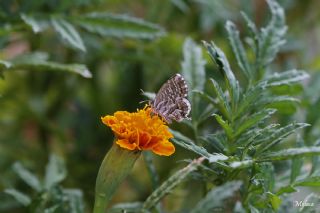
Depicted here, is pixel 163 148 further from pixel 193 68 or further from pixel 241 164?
pixel 193 68

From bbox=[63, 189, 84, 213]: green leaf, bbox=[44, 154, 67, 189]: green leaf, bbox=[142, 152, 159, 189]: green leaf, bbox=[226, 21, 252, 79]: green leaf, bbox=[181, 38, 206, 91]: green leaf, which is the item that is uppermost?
bbox=[226, 21, 252, 79]: green leaf

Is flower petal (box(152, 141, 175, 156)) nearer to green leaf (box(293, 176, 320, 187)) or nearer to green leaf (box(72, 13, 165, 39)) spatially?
green leaf (box(293, 176, 320, 187))

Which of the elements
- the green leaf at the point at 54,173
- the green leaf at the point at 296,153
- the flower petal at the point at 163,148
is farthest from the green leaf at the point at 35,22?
the green leaf at the point at 296,153

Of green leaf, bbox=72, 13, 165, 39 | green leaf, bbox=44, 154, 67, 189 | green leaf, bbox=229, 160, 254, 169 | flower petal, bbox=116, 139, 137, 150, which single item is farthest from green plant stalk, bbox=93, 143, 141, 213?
green leaf, bbox=72, 13, 165, 39

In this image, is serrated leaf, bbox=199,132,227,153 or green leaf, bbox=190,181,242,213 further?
serrated leaf, bbox=199,132,227,153

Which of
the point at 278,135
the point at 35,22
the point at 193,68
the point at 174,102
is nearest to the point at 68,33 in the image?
the point at 35,22

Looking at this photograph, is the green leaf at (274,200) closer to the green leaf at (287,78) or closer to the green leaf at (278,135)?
the green leaf at (278,135)
